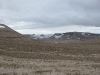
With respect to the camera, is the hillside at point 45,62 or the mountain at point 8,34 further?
the mountain at point 8,34

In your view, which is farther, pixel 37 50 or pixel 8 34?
pixel 8 34

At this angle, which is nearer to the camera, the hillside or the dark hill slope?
the hillside

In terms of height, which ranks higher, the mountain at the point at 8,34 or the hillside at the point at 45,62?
the mountain at the point at 8,34

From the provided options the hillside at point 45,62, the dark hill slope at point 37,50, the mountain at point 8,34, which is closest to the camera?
the hillside at point 45,62

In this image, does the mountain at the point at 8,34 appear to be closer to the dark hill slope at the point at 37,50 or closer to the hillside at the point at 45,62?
the dark hill slope at the point at 37,50

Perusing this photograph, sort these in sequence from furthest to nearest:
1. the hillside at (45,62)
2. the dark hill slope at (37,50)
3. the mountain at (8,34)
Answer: the mountain at (8,34) < the dark hill slope at (37,50) < the hillside at (45,62)

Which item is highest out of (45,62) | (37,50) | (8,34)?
(8,34)

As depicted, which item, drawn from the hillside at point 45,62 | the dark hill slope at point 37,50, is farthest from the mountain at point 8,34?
the hillside at point 45,62

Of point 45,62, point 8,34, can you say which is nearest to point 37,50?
point 45,62

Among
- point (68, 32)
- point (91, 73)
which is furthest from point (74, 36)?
point (91, 73)

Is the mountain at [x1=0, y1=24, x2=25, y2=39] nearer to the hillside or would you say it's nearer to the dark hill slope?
the dark hill slope

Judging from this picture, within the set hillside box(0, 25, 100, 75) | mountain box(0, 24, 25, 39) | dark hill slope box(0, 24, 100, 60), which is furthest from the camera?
mountain box(0, 24, 25, 39)

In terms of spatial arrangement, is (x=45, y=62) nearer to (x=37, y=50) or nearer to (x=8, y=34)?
(x=37, y=50)

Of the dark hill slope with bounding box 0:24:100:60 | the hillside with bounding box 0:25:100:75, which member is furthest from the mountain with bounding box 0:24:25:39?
the hillside with bounding box 0:25:100:75
